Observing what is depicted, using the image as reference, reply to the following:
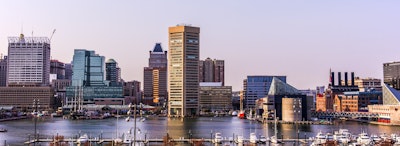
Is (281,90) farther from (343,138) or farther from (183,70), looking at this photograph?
(343,138)

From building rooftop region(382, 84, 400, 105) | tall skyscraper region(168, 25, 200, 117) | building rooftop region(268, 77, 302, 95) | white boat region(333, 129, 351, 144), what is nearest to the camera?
white boat region(333, 129, 351, 144)

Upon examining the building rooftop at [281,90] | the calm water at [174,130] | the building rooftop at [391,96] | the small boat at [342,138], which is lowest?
the calm water at [174,130]

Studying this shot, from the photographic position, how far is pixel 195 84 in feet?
571

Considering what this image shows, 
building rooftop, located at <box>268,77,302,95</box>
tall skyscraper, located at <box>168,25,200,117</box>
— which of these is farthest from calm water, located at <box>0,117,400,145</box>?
tall skyscraper, located at <box>168,25,200,117</box>

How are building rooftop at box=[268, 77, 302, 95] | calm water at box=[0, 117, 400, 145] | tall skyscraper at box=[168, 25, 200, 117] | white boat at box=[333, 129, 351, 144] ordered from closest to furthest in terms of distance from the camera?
white boat at box=[333, 129, 351, 144] < calm water at box=[0, 117, 400, 145] < building rooftop at box=[268, 77, 302, 95] < tall skyscraper at box=[168, 25, 200, 117]

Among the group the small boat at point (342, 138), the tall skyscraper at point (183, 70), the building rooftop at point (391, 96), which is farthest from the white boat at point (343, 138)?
the tall skyscraper at point (183, 70)

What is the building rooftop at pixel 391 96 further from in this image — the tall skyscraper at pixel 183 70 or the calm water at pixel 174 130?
the tall skyscraper at pixel 183 70

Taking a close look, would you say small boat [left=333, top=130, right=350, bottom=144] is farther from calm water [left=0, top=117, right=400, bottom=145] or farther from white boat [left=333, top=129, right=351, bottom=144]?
calm water [left=0, top=117, right=400, bottom=145]

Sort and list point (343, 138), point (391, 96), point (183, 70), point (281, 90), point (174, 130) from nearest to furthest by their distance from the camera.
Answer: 1. point (343, 138)
2. point (174, 130)
3. point (391, 96)
4. point (281, 90)
5. point (183, 70)

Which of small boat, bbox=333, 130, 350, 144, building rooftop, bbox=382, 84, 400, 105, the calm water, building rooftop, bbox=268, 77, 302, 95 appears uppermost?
building rooftop, bbox=268, 77, 302, 95

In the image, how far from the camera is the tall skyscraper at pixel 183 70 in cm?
17075

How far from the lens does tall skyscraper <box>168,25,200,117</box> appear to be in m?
171

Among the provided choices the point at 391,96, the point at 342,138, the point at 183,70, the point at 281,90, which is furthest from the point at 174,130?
the point at 183,70

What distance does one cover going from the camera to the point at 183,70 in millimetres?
170875
